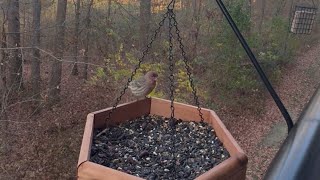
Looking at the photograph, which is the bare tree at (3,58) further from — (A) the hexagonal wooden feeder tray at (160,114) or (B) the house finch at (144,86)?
(A) the hexagonal wooden feeder tray at (160,114)

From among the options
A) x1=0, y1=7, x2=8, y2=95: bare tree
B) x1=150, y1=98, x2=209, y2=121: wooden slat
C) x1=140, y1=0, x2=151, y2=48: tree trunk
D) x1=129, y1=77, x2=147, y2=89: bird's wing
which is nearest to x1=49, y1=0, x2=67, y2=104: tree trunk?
x1=0, y1=7, x2=8, y2=95: bare tree

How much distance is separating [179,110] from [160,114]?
15cm

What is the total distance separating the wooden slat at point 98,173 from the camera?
59.6 inches

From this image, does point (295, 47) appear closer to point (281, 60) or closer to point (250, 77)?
point (281, 60)

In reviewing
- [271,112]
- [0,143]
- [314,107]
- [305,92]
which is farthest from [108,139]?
[305,92]

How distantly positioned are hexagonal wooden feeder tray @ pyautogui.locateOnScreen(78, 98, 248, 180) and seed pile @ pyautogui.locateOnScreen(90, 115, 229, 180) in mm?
50

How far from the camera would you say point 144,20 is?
11.0 metres

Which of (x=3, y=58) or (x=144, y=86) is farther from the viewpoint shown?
(x=3, y=58)

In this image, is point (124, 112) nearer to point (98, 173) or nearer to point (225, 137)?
point (225, 137)

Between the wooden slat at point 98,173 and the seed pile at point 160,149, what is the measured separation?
0.20 metres

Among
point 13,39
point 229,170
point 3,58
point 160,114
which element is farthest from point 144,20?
point 229,170

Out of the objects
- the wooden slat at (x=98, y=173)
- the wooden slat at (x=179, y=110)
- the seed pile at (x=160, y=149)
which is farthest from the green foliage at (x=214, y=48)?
the wooden slat at (x=98, y=173)

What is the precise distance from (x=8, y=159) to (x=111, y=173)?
738 cm

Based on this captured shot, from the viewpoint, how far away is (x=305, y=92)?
1221cm
